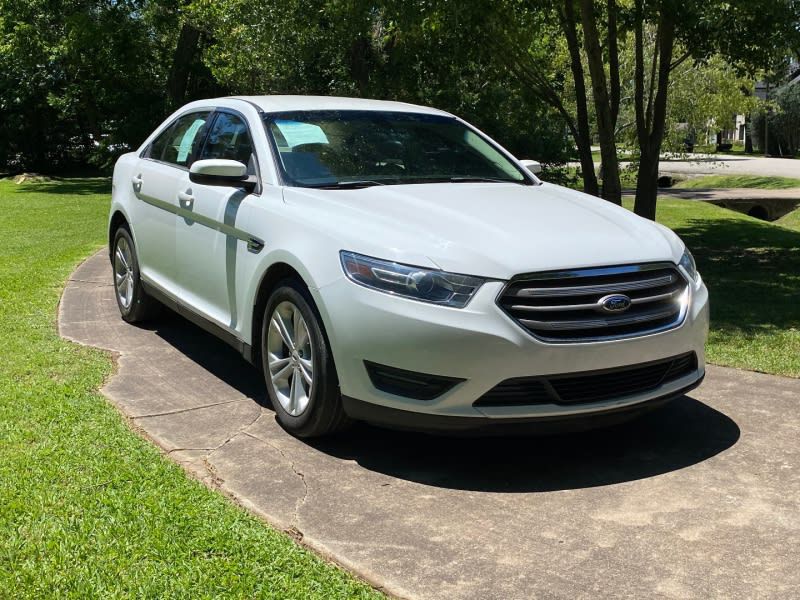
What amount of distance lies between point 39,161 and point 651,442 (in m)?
28.2

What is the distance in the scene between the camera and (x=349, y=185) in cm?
507

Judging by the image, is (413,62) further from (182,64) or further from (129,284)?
(129,284)

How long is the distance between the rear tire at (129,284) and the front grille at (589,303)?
3.68 m

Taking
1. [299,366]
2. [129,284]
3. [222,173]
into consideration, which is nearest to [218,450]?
[299,366]

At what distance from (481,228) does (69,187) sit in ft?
72.0

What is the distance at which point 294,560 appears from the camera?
11.2ft

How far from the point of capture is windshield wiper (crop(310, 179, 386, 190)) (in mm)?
5027

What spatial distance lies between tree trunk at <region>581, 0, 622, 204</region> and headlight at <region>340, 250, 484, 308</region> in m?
6.91

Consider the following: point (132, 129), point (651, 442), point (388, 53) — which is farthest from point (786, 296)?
point (132, 129)

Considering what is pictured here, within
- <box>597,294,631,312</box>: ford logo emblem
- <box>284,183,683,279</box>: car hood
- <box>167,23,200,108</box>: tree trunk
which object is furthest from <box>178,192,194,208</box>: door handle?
<box>167,23,200,108</box>: tree trunk

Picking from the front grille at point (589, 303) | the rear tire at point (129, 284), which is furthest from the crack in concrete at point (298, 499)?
the rear tire at point (129, 284)

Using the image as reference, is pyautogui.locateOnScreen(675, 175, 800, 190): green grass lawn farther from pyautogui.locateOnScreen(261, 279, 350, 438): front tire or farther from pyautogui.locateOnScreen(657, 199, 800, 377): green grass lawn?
pyautogui.locateOnScreen(261, 279, 350, 438): front tire

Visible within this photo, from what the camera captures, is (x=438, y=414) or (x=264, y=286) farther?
(x=264, y=286)

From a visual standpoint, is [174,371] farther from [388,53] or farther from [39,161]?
[39,161]
